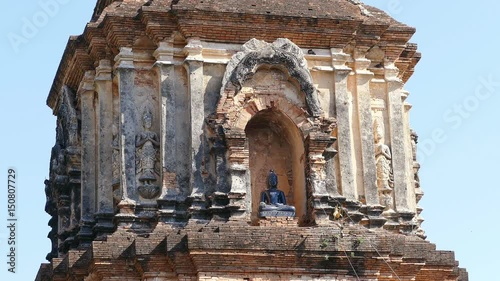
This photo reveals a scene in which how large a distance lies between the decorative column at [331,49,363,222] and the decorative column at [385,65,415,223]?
81 centimetres

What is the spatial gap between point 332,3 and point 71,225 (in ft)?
18.4

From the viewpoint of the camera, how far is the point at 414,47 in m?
22.0

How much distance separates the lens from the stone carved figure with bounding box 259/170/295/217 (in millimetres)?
19375

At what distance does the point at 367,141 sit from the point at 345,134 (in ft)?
1.50

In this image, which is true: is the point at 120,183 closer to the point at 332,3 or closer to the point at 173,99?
the point at 173,99

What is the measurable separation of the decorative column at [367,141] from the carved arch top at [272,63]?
3.17ft

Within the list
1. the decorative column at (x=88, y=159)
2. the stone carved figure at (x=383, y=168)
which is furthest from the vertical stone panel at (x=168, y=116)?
the stone carved figure at (x=383, y=168)

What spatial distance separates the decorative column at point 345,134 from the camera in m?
19.9

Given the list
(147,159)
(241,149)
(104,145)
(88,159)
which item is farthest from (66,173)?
(241,149)

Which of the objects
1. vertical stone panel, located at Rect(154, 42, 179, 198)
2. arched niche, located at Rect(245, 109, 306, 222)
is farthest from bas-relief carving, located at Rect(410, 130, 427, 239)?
vertical stone panel, located at Rect(154, 42, 179, 198)

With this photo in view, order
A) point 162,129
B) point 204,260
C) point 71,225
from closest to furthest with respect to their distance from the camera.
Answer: point 204,260 < point 162,129 < point 71,225

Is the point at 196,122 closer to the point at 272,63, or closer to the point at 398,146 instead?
the point at 272,63

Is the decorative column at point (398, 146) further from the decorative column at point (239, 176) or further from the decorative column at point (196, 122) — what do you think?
the decorative column at point (196, 122)

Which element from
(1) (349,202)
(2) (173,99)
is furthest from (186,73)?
(1) (349,202)
